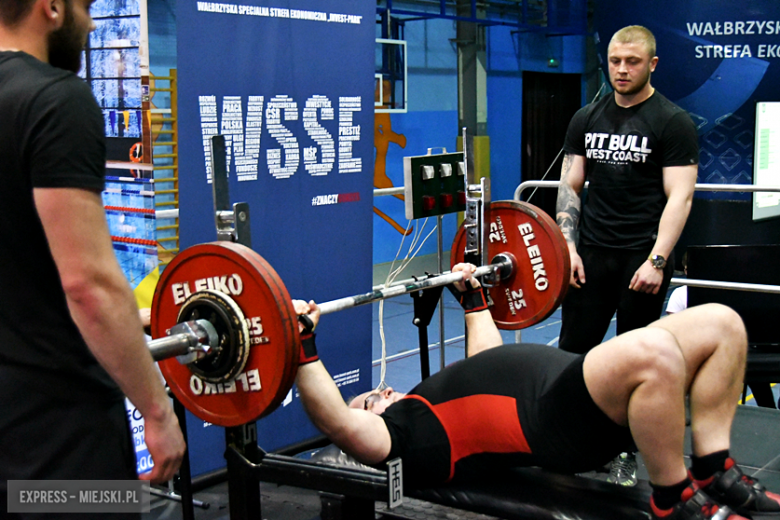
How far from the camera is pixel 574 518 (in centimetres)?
189

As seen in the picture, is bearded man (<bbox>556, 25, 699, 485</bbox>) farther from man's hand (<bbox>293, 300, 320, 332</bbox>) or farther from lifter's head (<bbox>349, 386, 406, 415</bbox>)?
man's hand (<bbox>293, 300, 320, 332</bbox>)

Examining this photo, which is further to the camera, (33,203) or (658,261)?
(658,261)

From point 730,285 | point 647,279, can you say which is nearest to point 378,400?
point 647,279

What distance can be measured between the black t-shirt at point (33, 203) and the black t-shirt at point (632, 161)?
210cm

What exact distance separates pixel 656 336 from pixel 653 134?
119cm

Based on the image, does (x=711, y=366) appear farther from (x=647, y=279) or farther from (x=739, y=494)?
(x=647, y=279)

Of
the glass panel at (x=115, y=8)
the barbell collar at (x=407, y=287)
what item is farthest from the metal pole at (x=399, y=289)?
the glass panel at (x=115, y=8)

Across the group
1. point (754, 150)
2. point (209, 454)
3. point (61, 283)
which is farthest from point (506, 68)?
point (61, 283)

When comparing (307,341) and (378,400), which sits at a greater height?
(307,341)

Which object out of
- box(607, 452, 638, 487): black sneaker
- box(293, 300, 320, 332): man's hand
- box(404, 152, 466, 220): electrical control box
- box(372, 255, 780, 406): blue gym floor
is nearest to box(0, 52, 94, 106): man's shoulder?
box(293, 300, 320, 332): man's hand

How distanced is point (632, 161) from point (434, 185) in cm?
71

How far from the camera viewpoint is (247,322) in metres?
1.75

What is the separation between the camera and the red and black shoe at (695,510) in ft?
5.85

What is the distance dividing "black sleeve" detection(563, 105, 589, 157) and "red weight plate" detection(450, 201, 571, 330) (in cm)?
46
